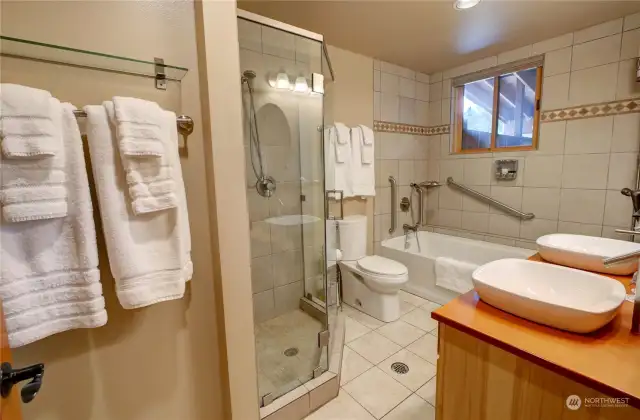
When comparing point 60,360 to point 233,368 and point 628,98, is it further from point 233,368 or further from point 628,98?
point 628,98

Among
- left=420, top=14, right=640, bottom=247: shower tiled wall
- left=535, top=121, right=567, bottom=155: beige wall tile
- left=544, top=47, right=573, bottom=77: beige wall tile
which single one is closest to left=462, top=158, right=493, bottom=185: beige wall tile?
left=420, top=14, right=640, bottom=247: shower tiled wall

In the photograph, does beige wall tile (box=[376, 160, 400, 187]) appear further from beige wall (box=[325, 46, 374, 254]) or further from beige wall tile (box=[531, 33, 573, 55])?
beige wall tile (box=[531, 33, 573, 55])

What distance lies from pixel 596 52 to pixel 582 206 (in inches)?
48.4

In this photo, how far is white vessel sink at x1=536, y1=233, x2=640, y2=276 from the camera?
1.26 m

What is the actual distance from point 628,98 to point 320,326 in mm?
2863

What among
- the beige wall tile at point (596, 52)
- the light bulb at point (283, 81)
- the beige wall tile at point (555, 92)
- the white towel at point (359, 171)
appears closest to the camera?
the light bulb at point (283, 81)

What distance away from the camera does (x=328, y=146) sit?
2432 mm

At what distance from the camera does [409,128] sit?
3.15 m

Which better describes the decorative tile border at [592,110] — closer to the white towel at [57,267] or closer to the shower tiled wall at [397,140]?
the shower tiled wall at [397,140]

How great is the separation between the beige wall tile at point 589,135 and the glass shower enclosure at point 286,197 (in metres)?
2.15

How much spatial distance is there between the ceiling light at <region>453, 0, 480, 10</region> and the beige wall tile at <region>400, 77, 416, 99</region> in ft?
3.66

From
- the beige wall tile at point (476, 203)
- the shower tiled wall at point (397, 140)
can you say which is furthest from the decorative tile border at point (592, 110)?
the shower tiled wall at point (397, 140)

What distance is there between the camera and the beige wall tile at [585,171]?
87.2 inches

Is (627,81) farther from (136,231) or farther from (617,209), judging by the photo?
(136,231)
